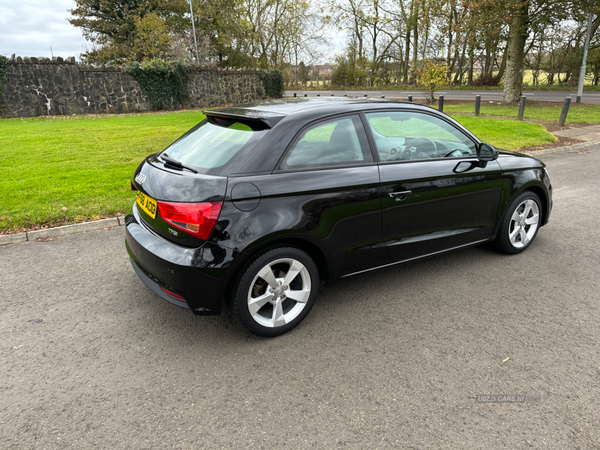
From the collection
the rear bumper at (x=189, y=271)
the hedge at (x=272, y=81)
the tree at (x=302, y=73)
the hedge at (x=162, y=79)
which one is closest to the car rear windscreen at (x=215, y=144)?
the rear bumper at (x=189, y=271)

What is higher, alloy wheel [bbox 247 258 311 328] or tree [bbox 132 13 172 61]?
tree [bbox 132 13 172 61]

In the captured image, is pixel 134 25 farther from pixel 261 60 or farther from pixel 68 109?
pixel 68 109

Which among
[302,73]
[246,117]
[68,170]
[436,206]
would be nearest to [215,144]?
[246,117]

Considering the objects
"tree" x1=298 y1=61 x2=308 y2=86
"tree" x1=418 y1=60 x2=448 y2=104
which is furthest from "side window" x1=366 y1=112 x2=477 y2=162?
"tree" x1=298 y1=61 x2=308 y2=86

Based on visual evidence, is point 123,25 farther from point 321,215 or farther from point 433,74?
point 321,215

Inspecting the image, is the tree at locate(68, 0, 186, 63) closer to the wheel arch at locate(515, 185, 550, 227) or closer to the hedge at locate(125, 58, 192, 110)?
the hedge at locate(125, 58, 192, 110)

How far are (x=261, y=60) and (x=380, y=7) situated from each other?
501 inches

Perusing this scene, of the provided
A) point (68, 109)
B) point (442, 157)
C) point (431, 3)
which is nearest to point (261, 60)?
point (431, 3)

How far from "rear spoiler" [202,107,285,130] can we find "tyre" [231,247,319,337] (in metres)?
0.93

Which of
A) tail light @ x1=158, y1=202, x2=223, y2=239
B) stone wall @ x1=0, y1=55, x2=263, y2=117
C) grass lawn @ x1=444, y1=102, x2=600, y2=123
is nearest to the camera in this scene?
tail light @ x1=158, y1=202, x2=223, y2=239

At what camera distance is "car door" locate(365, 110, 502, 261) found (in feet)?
11.1

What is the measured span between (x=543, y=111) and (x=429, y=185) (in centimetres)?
1750

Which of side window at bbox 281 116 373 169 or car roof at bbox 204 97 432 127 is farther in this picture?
car roof at bbox 204 97 432 127

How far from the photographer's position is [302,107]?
329cm
